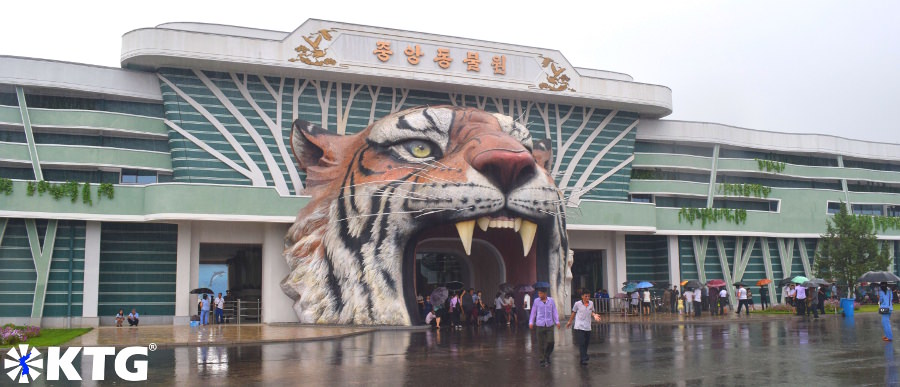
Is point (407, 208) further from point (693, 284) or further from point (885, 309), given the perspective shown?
point (693, 284)

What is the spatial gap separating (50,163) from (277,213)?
8350 mm

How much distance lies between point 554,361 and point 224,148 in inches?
699

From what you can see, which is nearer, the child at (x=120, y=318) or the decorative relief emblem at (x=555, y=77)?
the child at (x=120, y=318)

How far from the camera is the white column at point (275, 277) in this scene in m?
25.8

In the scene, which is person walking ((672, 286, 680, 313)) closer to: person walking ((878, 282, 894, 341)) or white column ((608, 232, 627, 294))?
white column ((608, 232, 627, 294))

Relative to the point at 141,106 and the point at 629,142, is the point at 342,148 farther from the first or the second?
the point at 629,142

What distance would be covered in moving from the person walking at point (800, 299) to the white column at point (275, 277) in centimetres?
1796

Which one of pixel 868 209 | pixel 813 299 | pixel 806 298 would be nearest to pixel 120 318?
pixel 813 299

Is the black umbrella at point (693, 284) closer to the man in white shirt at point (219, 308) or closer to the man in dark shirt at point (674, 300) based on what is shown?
the man in dark shirt at point (674, 300)

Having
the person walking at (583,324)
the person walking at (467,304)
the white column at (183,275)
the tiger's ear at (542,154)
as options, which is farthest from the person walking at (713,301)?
the white column at (183,275)

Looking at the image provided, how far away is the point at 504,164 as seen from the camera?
66.8ft

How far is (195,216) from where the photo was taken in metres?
24.8

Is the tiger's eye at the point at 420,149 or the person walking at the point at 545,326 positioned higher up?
the tiger's eye at the point at 420,149

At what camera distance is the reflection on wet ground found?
10.7 metres
